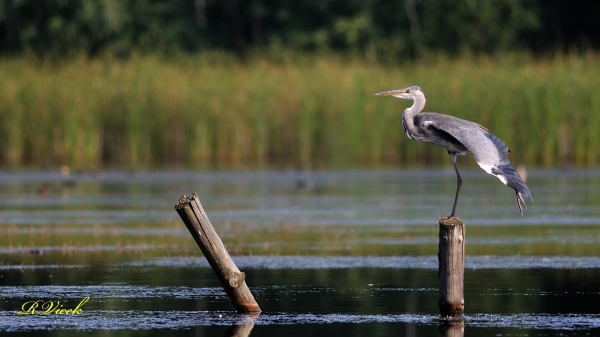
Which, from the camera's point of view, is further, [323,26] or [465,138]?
[323,26]

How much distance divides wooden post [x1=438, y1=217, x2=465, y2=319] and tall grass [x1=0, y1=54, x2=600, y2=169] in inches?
697

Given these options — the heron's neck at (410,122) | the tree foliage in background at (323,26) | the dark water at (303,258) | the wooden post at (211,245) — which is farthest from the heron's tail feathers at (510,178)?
the tree foliage in background at (323,26)

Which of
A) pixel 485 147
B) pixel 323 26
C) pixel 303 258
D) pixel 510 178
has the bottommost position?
pixel 303 258

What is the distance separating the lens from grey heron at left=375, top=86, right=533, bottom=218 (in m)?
8.70

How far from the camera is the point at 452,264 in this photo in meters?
8.68

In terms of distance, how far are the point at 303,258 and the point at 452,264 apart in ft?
12.2

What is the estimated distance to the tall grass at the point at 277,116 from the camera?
86.5 ft

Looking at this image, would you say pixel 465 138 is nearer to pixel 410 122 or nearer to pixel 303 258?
pixel 410 122

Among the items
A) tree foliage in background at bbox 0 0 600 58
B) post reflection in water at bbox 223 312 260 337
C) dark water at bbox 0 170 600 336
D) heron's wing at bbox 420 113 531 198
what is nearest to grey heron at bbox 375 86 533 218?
heron's wing at bbox 420 113 531 198

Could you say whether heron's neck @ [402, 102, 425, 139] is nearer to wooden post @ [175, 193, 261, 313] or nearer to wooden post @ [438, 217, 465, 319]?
wooden post @ [438, 217, 465, 319]

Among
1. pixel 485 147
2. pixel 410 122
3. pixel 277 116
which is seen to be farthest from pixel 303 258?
pixel 277 116

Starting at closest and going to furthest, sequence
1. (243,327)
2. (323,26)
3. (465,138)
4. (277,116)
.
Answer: (243,327), (465,138), (277,116), (323,26)

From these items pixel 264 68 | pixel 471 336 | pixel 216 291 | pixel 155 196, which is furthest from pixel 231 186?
pixel 471 336

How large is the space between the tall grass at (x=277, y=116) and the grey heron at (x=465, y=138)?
54.6 ft
